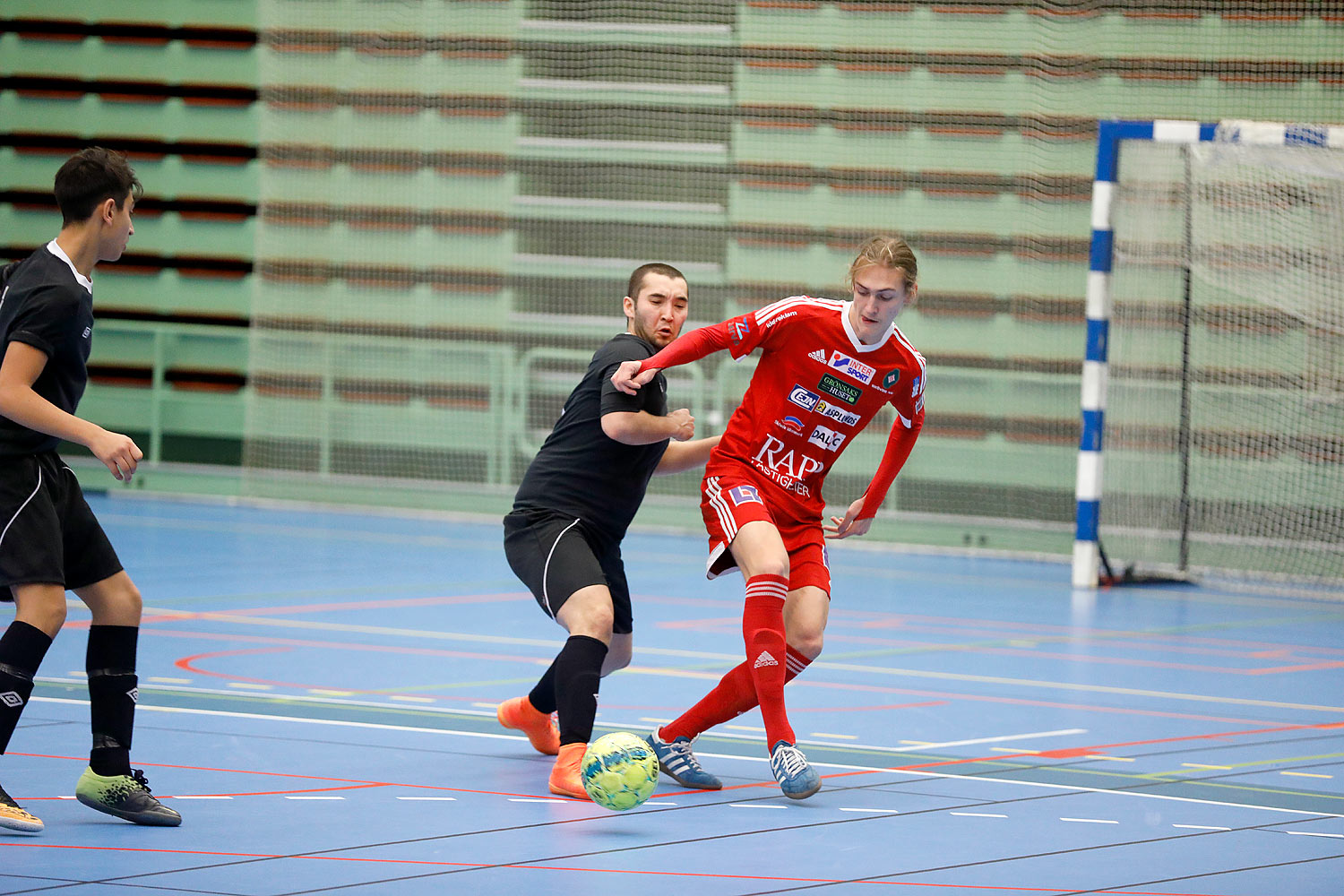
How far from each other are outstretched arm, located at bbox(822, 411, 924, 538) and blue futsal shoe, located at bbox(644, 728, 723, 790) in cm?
92

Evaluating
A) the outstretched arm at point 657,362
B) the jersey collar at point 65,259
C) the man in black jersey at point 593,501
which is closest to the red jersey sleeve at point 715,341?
the outstretched arm at point 657,362

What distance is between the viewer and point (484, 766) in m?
5.64

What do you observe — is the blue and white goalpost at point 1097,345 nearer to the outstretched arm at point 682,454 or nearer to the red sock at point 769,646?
the outstretched arm at point 682,454

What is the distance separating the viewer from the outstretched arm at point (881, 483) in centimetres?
580

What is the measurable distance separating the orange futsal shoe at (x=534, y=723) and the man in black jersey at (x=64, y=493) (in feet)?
4.90

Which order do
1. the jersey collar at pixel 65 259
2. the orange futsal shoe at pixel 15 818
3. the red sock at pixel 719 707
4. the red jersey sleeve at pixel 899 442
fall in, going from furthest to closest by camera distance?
the red jersey sleeve at pixel 899 442, the red sock at pixel 719 707, the jersey collar at pixel 65 259, the orange futsal shoe at pixel 15 818

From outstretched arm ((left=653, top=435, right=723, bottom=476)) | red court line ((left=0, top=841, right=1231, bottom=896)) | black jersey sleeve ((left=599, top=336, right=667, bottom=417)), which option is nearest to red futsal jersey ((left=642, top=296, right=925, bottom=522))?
outstretched arm ((left=653, top=435, right=723, bottom=476))

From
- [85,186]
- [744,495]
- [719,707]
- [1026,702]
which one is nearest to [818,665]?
[1026,702]

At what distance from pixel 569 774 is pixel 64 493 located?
166cm

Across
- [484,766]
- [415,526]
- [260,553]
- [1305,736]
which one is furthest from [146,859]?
[415,526]

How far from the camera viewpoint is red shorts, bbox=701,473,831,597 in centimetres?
548

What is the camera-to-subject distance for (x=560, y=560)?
5367 millimetres

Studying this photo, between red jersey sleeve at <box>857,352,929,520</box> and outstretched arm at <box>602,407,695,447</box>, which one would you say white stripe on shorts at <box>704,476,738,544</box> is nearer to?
outstretched arm at <box>602,407,695,447</box>

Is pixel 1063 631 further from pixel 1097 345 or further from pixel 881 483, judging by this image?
pixel 881 483
